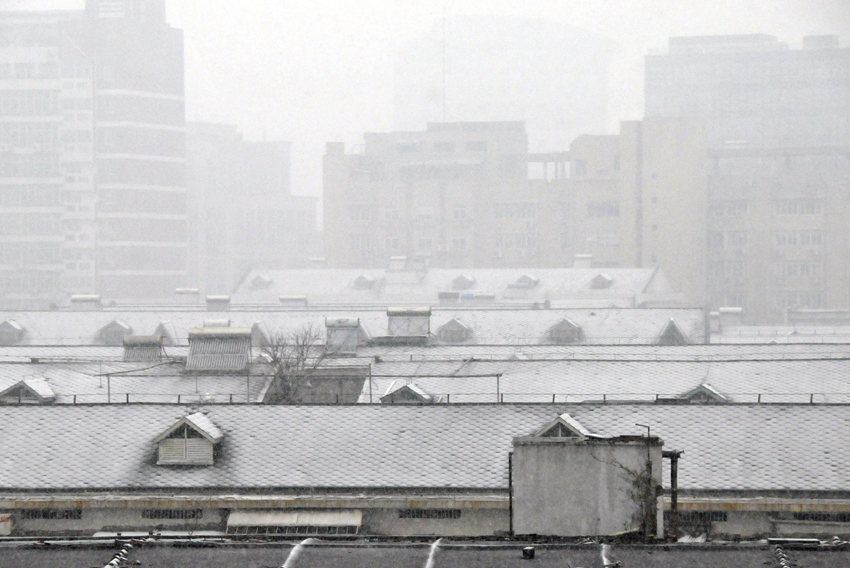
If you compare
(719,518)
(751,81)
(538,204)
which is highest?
(751,81)

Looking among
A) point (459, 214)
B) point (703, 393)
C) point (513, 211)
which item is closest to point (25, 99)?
point (459, 214)

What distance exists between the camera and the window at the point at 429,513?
26.5 m

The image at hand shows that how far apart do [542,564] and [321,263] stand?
Answer: 103638mm

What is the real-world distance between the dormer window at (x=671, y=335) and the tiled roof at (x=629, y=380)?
18889 millimetres

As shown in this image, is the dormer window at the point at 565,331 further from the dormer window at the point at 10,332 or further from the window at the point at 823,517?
the window at the point at 823,517

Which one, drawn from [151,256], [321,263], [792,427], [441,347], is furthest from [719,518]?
[151,256]

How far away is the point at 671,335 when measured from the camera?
59938 mm

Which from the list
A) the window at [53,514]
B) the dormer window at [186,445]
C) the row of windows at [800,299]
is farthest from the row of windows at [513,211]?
the window at [53,514]

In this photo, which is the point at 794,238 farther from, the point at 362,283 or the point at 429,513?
the point at 429,513

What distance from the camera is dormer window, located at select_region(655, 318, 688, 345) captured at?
5941 centimetres

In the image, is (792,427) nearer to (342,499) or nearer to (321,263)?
(342,499)

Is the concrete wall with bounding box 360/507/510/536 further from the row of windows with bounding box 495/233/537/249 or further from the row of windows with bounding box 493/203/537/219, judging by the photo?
the row of windows with bounding box 493/203/537/219

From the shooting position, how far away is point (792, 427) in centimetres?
2852

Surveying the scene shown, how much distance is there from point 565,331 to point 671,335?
16.6 feet
